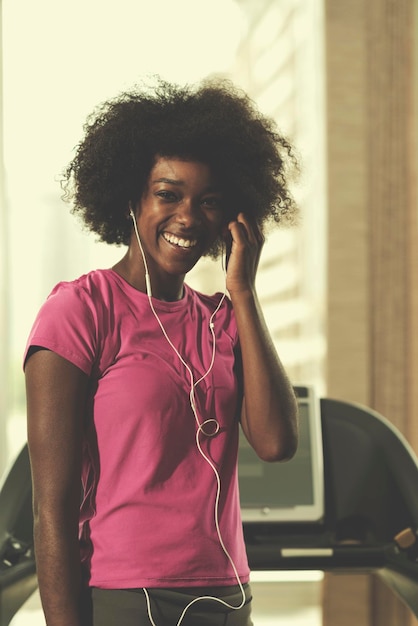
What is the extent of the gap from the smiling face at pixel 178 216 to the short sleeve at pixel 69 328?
0.56ft

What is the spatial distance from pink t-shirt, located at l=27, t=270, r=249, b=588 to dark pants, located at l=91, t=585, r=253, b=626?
0.05 feet

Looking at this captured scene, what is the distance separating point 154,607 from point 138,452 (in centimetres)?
22

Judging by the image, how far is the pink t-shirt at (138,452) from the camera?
1.11m

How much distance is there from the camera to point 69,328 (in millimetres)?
1106

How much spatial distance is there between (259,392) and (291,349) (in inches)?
62.7

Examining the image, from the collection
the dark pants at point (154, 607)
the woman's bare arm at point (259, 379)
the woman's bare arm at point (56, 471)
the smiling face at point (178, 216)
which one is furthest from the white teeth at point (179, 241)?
the dark pants at point (154, 607)

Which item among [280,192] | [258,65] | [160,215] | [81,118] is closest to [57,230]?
[81,118]

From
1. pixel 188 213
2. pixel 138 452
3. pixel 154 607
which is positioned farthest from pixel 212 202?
pixel 154 607

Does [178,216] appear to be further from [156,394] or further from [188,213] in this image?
[156,394]

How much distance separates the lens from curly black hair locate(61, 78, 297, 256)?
1331 millimetres

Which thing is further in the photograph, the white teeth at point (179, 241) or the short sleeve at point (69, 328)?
the white teeth at point (179, 241)

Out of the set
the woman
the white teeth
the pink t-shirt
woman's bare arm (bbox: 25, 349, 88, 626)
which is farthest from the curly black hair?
woman's bare arm (bbox: 25, 349, 88, 626)

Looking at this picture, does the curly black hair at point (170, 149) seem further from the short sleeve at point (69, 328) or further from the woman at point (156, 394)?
the short sleeve at point (69, 328)

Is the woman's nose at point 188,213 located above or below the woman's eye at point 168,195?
below
